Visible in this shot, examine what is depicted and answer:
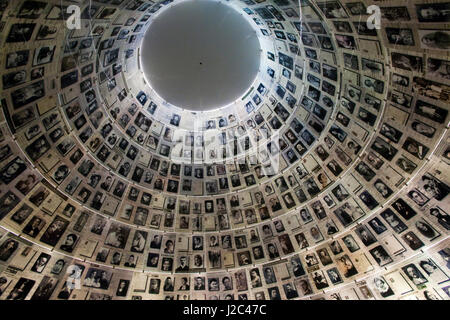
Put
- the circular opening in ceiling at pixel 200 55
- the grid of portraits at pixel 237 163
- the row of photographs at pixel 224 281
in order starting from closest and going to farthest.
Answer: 1. the grid of portraits at pixel 237 163
2. the row of photographs at pixel 224 281
3. the circular opening in ceiling at pixel 200 55

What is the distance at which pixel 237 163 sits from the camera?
64.1 ft

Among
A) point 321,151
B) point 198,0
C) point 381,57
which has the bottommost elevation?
point 381,57

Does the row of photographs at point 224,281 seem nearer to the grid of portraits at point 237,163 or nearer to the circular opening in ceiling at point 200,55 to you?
the grid of portraits at point 237,163

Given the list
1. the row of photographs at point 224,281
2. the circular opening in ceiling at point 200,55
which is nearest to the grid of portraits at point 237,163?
the row of photographs at point 224,281

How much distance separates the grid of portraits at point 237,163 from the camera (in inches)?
471

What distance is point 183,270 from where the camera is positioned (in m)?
18.2

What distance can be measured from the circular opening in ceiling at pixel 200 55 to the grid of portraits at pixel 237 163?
724mm

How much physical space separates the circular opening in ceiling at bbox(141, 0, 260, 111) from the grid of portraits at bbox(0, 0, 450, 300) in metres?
0.72

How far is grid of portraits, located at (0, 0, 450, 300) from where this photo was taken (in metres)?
12.0

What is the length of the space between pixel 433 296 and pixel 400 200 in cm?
388

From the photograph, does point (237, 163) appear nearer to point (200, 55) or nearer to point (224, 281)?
point (200, 55)

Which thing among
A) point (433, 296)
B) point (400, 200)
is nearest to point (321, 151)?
point (400, 200)

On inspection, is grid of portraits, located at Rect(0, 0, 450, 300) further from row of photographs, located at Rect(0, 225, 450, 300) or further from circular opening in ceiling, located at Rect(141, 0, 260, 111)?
circular opening in ceiling, located at Rect(141, 0, 260, 111)
